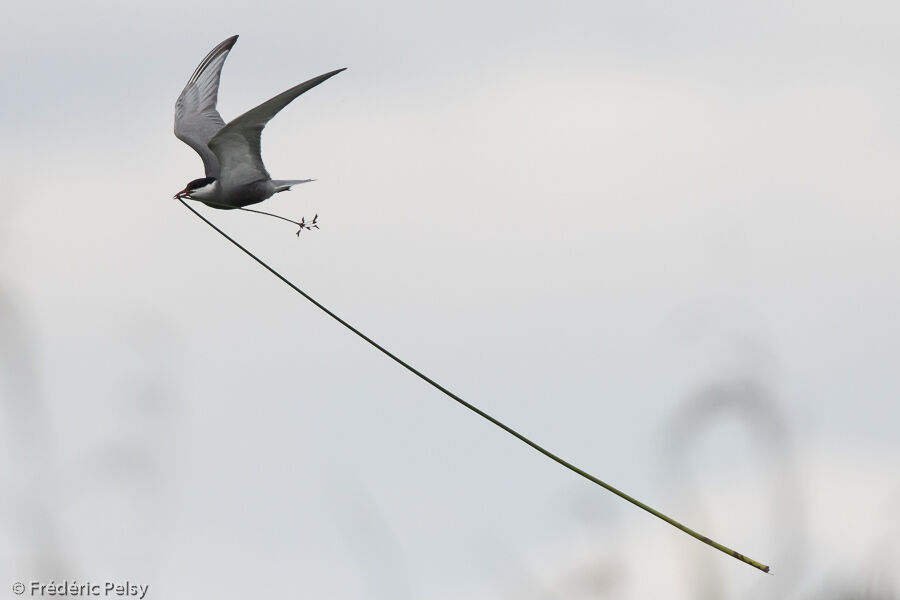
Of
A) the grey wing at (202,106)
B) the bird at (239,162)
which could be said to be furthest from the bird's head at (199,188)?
the grey wing at (202,106)

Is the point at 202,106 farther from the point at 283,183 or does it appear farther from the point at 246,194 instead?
the point at 246,194

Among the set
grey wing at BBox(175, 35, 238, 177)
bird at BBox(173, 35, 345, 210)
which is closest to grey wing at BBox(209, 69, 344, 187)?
bird at BBox(173, 35, 345, 210)

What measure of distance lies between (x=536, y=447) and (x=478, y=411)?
12 centimetres

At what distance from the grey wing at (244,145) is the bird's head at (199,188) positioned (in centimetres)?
6

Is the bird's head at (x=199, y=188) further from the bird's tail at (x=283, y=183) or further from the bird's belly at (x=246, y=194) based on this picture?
the bird's tail at (x=283, y=183)

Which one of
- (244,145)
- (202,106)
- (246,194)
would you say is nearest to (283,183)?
(246,194)

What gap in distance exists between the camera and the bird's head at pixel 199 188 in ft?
17.0

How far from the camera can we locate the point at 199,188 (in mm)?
5484

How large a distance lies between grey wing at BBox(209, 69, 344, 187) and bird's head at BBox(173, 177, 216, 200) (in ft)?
0.21

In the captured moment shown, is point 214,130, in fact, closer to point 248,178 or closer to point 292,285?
point 248,178

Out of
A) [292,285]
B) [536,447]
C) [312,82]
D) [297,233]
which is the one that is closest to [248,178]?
[312,82]

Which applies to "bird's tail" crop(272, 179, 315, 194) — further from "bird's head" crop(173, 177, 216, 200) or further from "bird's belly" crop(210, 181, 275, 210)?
"bird's head" crop(173, 177, 216, 200)

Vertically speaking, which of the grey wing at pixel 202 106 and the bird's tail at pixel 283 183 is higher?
the grey wing at pixel 202 106

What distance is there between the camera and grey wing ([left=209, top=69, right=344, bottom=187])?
18.1 feet
